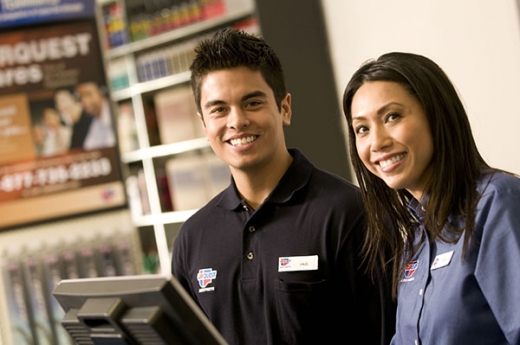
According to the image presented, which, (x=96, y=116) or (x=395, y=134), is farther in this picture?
(x=96, y=116)

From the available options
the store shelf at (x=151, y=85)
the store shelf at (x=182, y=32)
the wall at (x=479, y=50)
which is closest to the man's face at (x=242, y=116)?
the wall at (x=479, y=50)

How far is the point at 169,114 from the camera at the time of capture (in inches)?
220

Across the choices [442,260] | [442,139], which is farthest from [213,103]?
[442,260]

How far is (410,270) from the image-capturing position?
1.93m

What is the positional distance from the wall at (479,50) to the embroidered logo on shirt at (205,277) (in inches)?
69.1

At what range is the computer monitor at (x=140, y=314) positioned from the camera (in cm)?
134

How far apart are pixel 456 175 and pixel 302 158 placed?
593mm

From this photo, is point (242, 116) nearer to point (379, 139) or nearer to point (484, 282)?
point (379, 139)

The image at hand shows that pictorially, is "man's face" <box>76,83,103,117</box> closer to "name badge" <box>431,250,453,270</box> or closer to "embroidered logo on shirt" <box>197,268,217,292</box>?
"embroidered logo on shirt" <box>197,268,217,292</box>

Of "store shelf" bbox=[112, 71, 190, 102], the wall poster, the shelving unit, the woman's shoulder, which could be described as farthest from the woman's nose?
"store shelf" bbox=[112, 71, 190, 102]

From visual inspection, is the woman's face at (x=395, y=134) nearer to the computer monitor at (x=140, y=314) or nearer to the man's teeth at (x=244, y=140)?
the man's teeth at (x=244, y=140)

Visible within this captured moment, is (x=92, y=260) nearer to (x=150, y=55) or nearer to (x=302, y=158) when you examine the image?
(x=150, y=55)

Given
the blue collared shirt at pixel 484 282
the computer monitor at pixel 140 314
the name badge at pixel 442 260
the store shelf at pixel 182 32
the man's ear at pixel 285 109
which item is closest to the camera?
the computer monitor at pixel 140 314

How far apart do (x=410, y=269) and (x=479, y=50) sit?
6.04 ft
